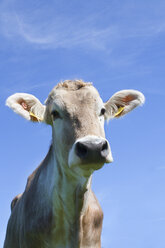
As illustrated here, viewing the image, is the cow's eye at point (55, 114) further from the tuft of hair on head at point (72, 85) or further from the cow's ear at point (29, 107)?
the cow's ear at point (29, 107)

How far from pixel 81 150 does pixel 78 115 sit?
999mm

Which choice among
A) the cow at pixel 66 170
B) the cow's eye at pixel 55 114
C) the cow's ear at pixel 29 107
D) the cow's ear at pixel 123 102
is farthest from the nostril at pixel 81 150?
the cow's ear at pixel 123 102

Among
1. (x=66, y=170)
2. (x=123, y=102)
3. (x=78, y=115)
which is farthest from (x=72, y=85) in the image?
(x=66, y=170)

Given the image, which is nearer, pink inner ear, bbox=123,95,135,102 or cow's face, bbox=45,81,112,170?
cow's face, bbox=45,81,112,170

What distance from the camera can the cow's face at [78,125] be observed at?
7.10 meters

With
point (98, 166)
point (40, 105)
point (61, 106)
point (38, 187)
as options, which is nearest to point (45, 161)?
point (38, 187)

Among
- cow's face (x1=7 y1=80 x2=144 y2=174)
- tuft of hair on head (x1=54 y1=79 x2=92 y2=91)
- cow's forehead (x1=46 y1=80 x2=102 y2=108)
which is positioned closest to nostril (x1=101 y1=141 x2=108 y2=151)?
cow's face (x1=7 y1=80 x2=144 y2=174)

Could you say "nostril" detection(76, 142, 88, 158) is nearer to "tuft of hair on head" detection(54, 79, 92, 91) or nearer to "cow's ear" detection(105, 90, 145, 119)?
"tuft of hair on head" detection(54, 79, 92, 91)

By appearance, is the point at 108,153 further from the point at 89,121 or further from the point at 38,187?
the point at 38,187

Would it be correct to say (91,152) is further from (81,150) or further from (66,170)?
(66,170)

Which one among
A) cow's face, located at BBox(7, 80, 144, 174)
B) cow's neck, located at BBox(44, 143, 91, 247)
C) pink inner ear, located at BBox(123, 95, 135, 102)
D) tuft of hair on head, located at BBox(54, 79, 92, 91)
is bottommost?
cow's neck, located at BBox(44, 143, 91, 247)

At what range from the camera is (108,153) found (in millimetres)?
7270

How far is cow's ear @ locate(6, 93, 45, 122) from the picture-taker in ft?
30.6

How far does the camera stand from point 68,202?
867 cm
